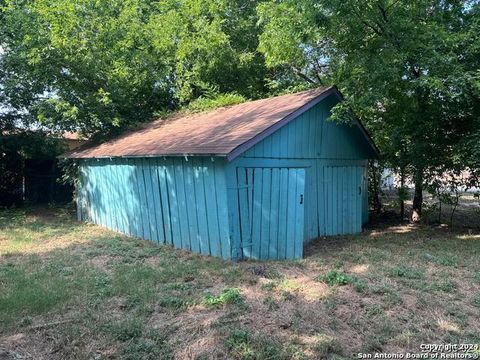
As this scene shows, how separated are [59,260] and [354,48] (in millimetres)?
8573

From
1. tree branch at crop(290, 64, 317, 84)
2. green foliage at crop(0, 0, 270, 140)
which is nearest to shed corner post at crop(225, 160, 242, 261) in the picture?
green foliage at crop(0, 0, 270, 140)

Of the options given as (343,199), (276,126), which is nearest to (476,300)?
(276,126)

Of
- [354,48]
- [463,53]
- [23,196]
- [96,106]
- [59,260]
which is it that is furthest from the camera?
[23,196]

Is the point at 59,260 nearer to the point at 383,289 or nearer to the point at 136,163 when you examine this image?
the point at 136,163

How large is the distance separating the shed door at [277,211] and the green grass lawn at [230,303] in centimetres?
48

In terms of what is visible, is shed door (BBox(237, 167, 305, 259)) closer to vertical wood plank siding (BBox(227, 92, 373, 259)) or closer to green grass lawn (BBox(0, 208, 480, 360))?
vertical wood plank siding (BBox(227, 92, 373, 259))

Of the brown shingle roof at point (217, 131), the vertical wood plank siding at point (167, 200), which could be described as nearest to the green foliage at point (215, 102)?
the brown shingle roof at point (217, 131)

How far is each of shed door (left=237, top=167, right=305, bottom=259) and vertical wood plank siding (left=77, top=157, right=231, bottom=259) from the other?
2.24ft

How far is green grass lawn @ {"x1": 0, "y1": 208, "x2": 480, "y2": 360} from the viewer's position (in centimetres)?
427

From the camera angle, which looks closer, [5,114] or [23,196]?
[5,114]

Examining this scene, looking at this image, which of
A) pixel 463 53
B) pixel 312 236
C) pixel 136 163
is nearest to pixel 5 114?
pixel 136 163

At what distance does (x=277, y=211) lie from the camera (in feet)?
25.8

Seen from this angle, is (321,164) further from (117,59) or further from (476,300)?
(117,59)

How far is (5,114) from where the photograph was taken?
49.9 feet
